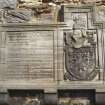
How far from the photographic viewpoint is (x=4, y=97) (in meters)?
9.37

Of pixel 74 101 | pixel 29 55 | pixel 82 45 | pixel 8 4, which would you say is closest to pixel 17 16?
pixel 8 4

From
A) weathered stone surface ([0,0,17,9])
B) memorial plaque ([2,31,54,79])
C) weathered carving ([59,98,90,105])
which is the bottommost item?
weathered carving ([59,98,90,105])

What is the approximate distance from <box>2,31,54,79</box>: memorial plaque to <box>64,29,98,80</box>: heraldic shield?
0.37m

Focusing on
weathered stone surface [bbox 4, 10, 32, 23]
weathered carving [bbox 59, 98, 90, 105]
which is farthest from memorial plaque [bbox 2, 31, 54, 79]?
weathered carving [bbox 59, 98, 90, 105]

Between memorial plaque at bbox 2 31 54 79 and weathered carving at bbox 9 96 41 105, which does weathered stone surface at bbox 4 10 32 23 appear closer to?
memorial plaque at bbox 2 31 54 79

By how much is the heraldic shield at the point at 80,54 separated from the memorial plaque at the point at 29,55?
0.37m

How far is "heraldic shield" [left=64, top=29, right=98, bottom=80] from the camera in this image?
31.1 feet

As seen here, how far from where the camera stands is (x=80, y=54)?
31.4ft

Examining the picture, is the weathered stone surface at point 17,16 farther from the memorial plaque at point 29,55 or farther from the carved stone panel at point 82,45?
the carved stone panel at point 82,45

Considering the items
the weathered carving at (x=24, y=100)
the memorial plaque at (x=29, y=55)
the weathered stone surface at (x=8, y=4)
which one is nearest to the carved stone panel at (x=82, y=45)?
the memorial plaque at (x=29, y=55)

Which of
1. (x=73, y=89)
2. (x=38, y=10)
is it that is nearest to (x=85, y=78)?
(x=73, y=89)

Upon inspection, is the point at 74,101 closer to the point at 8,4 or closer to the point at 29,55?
the point at 29,55

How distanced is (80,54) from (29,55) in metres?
1.12

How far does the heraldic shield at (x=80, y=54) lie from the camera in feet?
31.1
